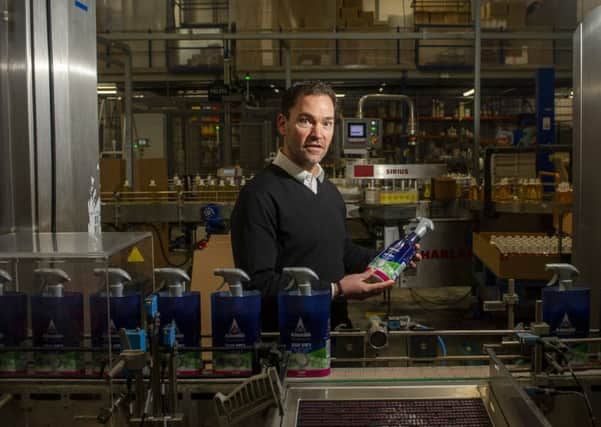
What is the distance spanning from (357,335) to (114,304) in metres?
0.51

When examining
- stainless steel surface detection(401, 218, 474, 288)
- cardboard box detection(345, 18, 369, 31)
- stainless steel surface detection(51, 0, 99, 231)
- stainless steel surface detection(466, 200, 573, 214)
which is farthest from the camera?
cardboard box detection(345, 18, 369, 31)

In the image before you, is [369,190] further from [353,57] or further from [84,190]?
[353,57]

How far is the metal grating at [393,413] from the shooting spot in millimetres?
1212

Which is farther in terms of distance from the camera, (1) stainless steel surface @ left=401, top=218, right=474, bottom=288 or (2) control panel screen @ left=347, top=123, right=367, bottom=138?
(1) stainless steel surface @ left=401, top=218, right=474, bottom=288

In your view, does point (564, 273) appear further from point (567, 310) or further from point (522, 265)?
point (522, 265)

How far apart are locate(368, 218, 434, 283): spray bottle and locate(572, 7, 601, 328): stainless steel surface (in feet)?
3.05

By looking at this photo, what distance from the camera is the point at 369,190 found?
5.31 meters

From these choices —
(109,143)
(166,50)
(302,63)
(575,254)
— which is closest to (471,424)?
(575,254)

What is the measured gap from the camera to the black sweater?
180 centimetres

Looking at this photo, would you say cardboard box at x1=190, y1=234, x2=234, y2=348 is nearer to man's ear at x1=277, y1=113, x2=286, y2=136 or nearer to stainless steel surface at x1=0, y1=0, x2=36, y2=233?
man's ear at x1=277, y1=113, x2=286, y2=136

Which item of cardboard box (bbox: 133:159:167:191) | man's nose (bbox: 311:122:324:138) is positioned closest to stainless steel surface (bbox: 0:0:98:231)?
man's nose (bbox: 311:122:324:138)

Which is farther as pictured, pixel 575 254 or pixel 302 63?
pixel 302 63

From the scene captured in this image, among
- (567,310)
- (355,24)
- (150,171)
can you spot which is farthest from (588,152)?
(355,24)

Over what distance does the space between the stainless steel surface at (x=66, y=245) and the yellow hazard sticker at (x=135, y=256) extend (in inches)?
0.8
